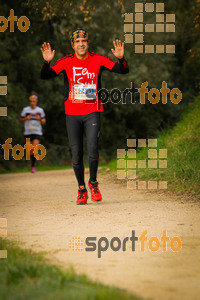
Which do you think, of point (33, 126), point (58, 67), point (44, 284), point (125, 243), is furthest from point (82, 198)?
point (33, 126)

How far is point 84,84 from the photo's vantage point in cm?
800

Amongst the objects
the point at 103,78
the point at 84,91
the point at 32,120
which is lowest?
the point at 84,91

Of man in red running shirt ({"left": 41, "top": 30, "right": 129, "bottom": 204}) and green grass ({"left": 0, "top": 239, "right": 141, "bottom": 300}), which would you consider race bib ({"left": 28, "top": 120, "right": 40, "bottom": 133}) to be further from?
green grass ({"left": 0, "top": 239, "right": 141, "bottom": 300})

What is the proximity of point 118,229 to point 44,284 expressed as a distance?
2.43 meters

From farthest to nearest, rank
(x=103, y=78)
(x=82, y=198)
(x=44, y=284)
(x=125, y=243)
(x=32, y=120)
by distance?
(x=103, y=78), (x=32, y=120), (x=82, y=198), (x=125, y=243), (x=44, y=284)

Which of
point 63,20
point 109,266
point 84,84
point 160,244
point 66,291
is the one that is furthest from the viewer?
point 63,20

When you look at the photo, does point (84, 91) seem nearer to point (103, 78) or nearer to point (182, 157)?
point (182, 157)

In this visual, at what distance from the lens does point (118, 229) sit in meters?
6.09

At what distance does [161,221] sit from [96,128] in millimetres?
2037

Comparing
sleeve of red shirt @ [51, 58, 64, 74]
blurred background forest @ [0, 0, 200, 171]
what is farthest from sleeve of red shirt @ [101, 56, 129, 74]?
blurred background forest @ [0, 0, 200, 171]

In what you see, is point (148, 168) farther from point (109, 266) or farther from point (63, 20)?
point (63, 20)

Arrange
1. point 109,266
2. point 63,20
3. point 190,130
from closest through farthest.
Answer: point 109,266 < point 190,130 < point 63,20

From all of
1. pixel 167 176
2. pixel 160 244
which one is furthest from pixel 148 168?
pixel 160 244

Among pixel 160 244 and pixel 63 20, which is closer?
pixel 160 244
